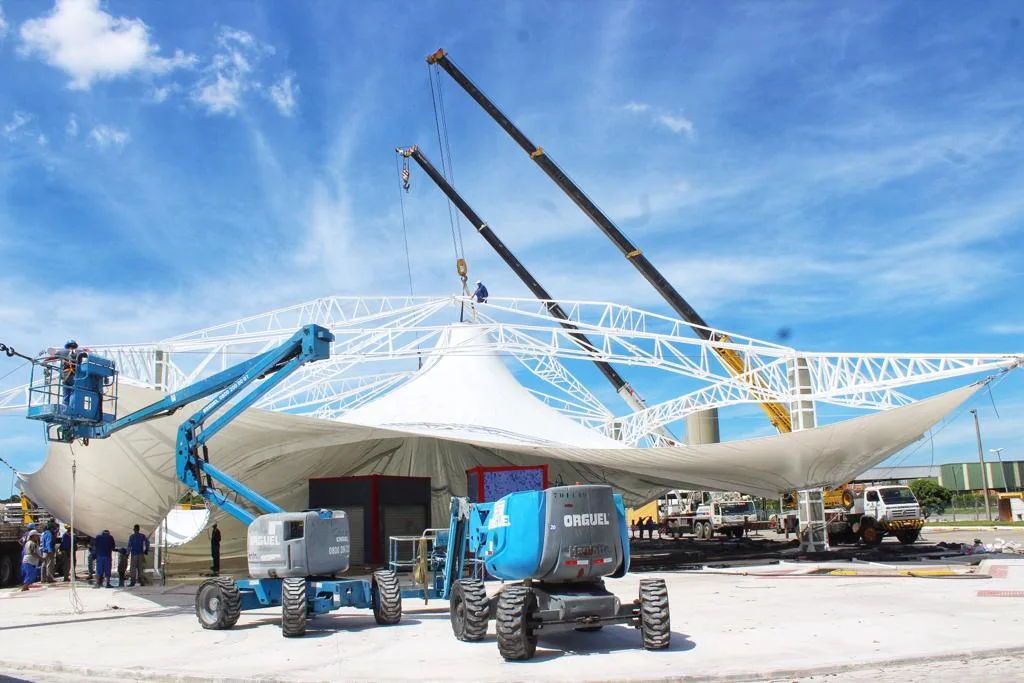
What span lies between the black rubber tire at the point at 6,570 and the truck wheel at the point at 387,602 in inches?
667

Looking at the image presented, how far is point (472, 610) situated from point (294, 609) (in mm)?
3188

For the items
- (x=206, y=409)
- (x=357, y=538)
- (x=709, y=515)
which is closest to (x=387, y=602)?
(x=206, y=409)

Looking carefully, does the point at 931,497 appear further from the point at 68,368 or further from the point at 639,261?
the point at 68,368

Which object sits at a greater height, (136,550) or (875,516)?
(136,550)

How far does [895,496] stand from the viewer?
106ft

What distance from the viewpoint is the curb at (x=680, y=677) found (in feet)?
29.6

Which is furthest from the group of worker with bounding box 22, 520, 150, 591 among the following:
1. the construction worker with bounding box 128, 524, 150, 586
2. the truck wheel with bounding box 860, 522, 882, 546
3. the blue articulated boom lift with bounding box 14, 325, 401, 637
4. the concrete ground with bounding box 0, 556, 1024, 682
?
the truck wheel with bounding box 860, 522, 882, 546

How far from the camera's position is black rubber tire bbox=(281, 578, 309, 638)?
13016mm

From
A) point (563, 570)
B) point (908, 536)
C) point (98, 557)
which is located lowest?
point (908, 536)

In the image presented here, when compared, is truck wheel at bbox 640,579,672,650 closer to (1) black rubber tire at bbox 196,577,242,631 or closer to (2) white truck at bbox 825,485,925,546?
(1) black rubber tire at bbox 196,577,242,631

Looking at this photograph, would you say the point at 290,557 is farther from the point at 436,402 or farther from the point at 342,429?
the point at 436,402

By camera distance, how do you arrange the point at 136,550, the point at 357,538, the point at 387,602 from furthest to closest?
the point at 357,538, the point at 136,550, the point at 387,602

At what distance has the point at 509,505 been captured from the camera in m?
11.3

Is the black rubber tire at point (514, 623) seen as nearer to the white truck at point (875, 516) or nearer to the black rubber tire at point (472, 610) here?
the black rubber tire at point (472, 610)
